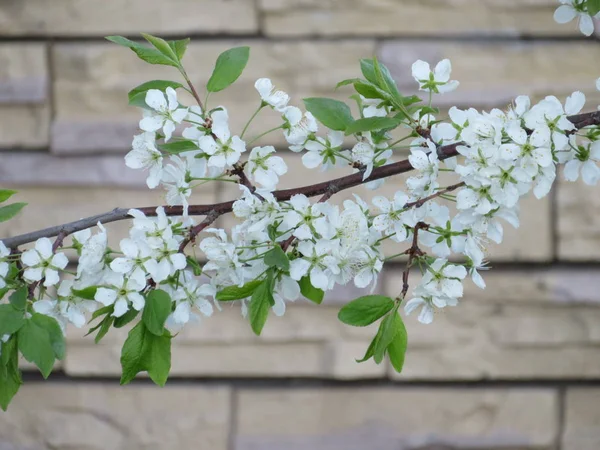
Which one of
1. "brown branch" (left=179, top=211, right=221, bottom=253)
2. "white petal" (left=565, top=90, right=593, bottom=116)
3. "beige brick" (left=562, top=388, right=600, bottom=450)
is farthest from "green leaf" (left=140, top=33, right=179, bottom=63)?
"beige brick" (left=562, top=388, right=600, bottom=450)

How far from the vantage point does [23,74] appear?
1112mm

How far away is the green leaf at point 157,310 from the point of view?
38 cm

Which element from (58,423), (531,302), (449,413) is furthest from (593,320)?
(58,423)

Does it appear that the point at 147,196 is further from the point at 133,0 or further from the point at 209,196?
the point at 133,0

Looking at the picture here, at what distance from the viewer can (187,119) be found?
415 mm

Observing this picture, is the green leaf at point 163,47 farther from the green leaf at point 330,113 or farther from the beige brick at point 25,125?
the beige brick at point 25,125

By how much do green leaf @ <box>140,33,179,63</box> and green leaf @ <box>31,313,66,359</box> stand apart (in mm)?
163

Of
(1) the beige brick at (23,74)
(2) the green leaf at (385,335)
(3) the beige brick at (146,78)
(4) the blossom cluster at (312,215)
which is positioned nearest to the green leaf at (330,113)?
(4) the blossom cluster at (312,215)

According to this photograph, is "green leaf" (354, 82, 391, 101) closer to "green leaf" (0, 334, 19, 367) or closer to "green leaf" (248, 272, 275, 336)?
"green leaf" (248, 272, 275, 336)

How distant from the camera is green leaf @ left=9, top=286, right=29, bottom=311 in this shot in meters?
0.40

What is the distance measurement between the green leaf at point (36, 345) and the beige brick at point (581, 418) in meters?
0.96

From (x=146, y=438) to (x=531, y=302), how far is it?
619mm

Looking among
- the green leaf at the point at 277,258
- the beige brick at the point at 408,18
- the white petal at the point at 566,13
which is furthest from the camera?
the beige brick at the point at 408,18

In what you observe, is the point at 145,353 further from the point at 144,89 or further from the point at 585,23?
the point at 585,23
